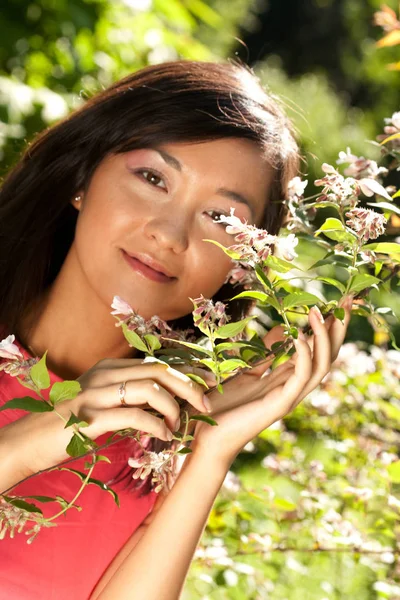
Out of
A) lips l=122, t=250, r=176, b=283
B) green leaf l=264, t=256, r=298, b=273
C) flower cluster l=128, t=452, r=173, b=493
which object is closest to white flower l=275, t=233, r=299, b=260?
green leaf l=264, t=256, r=298, b=273

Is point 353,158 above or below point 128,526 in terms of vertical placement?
above

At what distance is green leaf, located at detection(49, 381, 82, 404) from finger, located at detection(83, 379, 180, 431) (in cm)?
8

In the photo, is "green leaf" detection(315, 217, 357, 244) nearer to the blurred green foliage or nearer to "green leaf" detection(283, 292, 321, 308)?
"green leaf" detection(283, 292, 321, 308)

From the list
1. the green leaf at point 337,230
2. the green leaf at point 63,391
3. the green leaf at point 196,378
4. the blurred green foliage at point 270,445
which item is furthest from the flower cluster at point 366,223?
the blurred green foliage at point 270,445

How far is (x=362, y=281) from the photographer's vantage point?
103cm

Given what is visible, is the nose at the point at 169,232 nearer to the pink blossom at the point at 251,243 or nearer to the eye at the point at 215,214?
the eye at the point at 215,214

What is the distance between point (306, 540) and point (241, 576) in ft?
0.59

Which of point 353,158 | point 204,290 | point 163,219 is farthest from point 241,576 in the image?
point 353,158

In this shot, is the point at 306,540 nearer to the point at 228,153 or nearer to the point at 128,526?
the point at 128,526

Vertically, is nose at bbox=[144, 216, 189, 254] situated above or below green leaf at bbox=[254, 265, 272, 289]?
above

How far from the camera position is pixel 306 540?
1933mm

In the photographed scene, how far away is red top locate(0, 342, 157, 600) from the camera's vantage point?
150 cm

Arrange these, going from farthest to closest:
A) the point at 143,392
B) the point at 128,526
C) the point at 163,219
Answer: the point at 128,526, the point at 163,219, the point at 143,392

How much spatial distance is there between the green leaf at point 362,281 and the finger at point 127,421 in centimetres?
28
